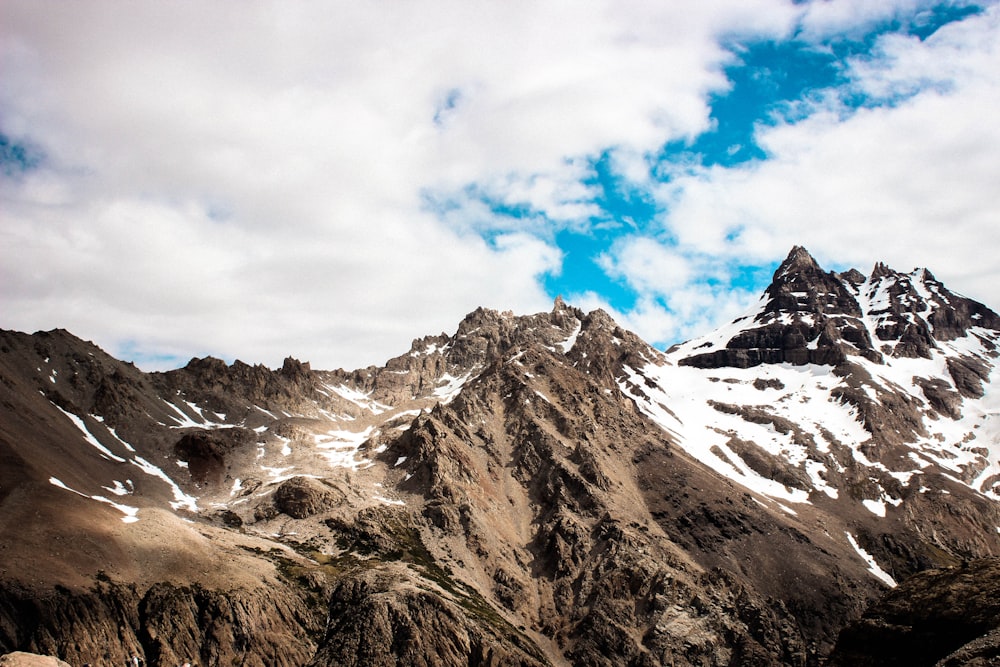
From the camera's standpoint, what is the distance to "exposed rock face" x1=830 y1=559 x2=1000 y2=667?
5309 cm

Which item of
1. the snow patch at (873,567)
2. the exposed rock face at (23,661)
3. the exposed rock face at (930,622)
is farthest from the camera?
the snow patch at (873,567)

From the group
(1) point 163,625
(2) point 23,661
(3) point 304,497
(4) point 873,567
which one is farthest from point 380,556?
(4) point 873,567

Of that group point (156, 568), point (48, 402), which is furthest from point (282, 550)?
point (48, 402)

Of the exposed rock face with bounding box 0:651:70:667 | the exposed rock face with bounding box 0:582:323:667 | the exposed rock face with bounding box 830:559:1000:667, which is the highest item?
the exposed rock face with bounding box 830:559:1000:667

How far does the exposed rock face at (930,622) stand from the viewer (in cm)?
5309

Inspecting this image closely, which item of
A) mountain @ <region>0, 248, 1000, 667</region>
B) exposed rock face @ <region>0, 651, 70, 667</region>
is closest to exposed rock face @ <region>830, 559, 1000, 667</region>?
mountain @ <region>0, 248, 1000, 667</region>

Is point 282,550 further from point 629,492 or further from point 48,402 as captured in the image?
point 629,492

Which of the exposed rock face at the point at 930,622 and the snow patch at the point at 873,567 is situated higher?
the snow patch at the point at 873,567

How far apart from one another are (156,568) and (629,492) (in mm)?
123885

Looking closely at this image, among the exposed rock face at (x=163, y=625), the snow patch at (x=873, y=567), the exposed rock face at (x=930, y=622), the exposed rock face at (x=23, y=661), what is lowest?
the exposed rock face at (x=163, y=625)

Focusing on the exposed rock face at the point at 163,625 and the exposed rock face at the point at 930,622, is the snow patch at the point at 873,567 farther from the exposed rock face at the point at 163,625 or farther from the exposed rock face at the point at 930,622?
the exposed rock face at the point at 163,625

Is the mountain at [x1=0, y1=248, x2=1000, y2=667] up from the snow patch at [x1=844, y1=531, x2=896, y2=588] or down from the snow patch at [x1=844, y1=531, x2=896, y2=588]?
down

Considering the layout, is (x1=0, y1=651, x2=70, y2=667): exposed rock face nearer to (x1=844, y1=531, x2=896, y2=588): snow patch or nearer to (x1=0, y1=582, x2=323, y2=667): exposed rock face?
(x1=0, y1=582, x2=323, y2=667): exposed rock face

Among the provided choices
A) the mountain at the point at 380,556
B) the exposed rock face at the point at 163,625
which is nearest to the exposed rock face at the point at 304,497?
the mountain at the point at 380,556
